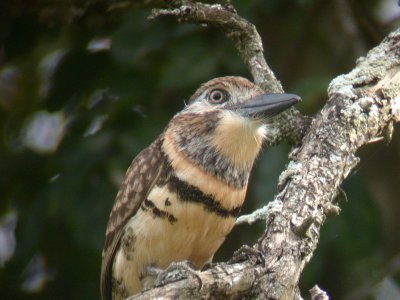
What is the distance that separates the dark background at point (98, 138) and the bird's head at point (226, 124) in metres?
0.52

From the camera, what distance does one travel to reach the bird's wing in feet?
13.3

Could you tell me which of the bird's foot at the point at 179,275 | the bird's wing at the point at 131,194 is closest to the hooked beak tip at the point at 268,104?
the bird's wing at the point at 131,194

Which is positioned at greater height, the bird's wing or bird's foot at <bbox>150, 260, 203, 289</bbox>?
bird's foot at <bbox>150, 260, 203, 289</bbox>

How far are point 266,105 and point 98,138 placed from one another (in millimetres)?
1207

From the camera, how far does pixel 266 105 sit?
399 centimetres

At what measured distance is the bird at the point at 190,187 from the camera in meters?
→ 3.86

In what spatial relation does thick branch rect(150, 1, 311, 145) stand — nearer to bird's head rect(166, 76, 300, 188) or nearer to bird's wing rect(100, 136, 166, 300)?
bird's head rect(166, 76, 300, 188)

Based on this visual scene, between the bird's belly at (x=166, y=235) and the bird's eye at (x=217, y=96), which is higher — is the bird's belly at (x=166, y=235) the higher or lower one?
the lower one

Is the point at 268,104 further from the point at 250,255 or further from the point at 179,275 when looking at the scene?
the point at 179,275

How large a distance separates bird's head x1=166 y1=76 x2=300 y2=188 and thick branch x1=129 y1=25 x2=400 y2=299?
228 millimetres

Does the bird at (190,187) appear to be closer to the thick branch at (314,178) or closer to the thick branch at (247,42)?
the thick branch at (247,42)

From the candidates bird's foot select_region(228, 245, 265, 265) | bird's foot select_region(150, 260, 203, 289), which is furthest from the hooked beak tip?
bird's foot select_region(150, 260, 203, 289)

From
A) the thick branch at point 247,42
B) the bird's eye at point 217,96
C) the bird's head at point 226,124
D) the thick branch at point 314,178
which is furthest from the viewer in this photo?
the bird's eye at point 217,96

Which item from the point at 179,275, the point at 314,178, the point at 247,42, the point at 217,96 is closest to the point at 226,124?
the point at 217,96
